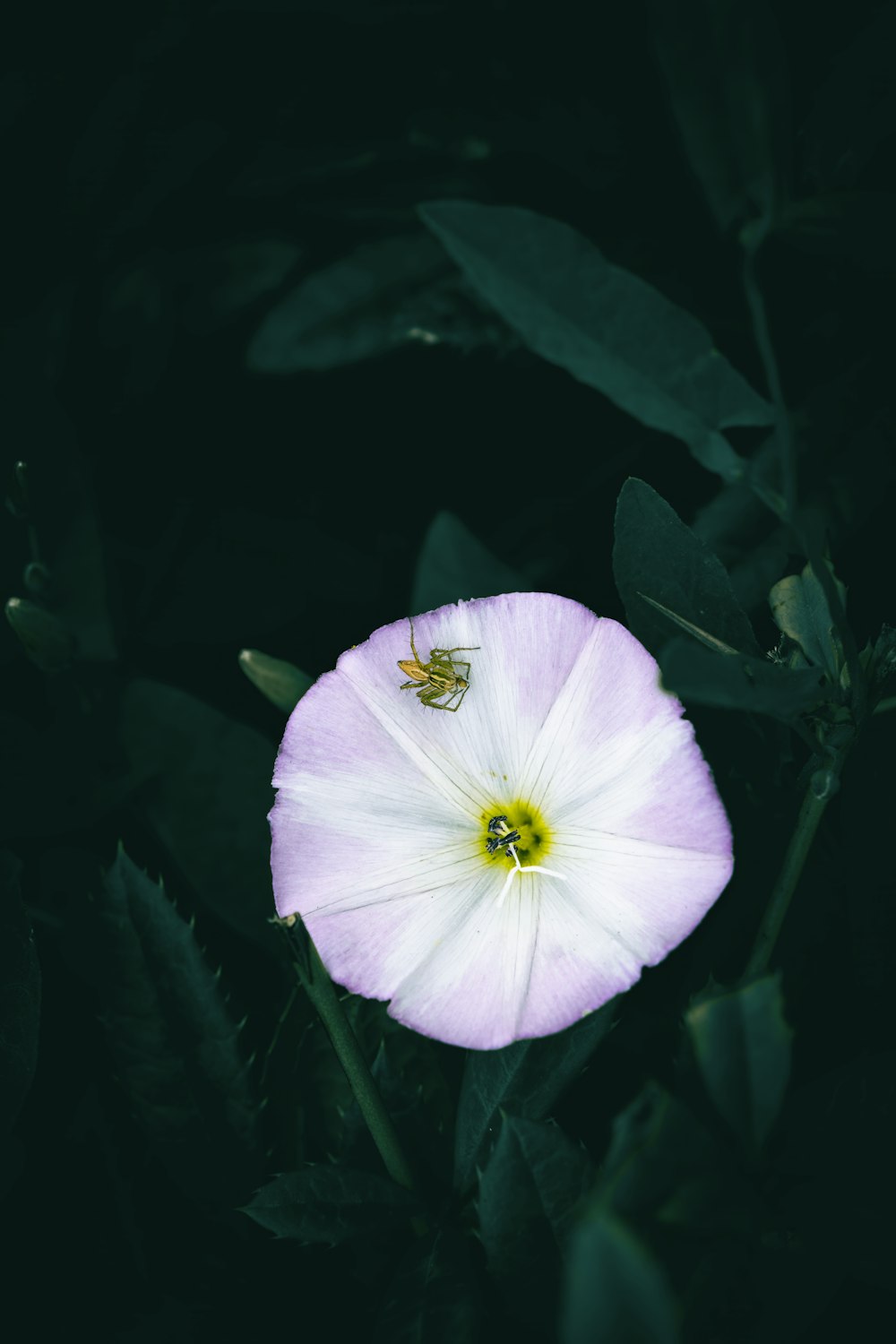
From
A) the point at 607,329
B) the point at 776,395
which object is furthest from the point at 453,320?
the point at 776,395

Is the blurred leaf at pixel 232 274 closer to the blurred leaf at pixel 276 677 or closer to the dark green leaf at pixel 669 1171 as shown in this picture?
the blurred leaf at pixel 276 677

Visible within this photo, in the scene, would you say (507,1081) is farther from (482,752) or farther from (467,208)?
(467,208)

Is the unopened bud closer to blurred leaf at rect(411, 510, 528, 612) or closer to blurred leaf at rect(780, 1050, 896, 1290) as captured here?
blurred leaf at rect(411, 510, 528, 612)

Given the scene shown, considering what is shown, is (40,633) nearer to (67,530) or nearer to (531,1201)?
(67,530)

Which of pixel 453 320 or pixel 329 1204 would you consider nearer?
pixel 329 1204

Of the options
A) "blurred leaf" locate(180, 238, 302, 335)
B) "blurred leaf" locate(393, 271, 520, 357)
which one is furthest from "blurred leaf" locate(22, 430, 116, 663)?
Answer: "blurred leaf" locate(393, 271, 520, 357)

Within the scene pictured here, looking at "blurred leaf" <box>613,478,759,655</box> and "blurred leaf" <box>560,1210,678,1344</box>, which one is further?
"blurred leaf" <box>613,478,759,655</box>
